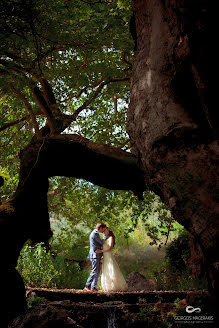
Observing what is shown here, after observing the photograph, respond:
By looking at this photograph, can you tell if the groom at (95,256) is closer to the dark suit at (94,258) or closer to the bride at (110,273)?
the dark suit at (94,258)

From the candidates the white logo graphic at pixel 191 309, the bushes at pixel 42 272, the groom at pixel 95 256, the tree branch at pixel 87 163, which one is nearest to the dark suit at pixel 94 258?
the groom at pixel 95 256

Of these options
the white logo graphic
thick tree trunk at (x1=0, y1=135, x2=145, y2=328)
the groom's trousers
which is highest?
thick tree trunk at (x1=0, y1=135, x2=145, y2=328)

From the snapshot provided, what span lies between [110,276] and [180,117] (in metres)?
6.98

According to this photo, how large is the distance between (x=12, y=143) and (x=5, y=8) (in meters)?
7.12

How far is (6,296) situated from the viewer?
14.4ft

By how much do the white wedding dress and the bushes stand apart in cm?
257

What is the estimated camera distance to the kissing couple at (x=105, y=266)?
8.70m

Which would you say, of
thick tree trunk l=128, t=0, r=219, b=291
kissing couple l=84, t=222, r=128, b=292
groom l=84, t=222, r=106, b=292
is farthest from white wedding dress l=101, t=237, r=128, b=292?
thick tree trunk l=128, t=0, r=219, b=291

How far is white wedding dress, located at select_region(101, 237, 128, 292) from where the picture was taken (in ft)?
28.6

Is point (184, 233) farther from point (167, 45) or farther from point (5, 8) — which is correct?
point (5, 8)

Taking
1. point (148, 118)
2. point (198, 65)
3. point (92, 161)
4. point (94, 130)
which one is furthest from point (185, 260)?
point (198, 65)

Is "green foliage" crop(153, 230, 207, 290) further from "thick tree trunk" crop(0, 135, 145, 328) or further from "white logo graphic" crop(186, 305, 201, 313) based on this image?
"thick tree trunk" crop(0, 135, 145, 328)

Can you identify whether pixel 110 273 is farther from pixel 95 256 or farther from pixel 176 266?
pixel 176 266

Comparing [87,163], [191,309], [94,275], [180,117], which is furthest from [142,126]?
[94,275]
